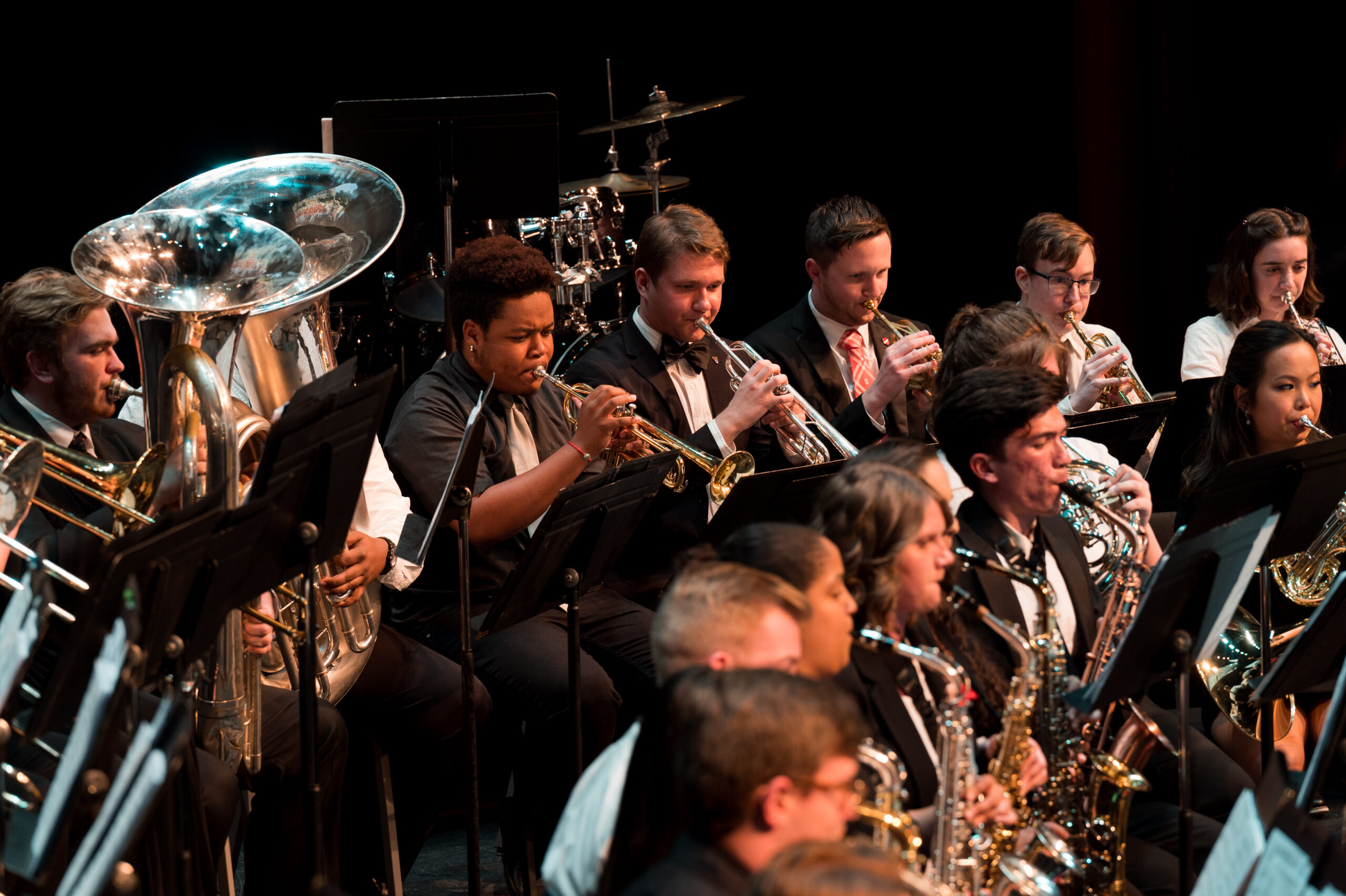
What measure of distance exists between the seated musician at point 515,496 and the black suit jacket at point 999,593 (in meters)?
0.97

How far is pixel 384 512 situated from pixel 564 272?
220cm

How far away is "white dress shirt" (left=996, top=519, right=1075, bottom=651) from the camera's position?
284 centimetres

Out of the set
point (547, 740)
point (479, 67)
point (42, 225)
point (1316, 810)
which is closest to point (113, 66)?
point (42, 225)

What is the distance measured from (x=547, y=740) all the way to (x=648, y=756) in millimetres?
1714

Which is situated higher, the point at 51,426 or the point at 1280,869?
the point at 1280,869

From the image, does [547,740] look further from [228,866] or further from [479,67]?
[479,67]

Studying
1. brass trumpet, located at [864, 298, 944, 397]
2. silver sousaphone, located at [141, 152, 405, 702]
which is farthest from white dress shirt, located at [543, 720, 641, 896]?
brass trumpet, located at [864, 298, 944, 397]

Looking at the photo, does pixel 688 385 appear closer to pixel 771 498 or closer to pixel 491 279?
pixel 491 279

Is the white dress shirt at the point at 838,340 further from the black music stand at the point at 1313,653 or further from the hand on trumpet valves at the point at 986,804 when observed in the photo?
the hand on trumpet valves at the point at 986,804

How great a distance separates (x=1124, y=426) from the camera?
360 centimetres

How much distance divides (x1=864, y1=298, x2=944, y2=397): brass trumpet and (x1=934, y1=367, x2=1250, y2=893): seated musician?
32.6 inches

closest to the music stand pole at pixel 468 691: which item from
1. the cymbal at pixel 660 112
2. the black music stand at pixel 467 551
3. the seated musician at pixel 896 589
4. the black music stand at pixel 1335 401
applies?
the black music stand at pixel 467 551

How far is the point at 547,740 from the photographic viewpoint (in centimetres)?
346

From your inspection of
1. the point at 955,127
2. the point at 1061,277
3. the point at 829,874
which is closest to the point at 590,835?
the point at 829,874
